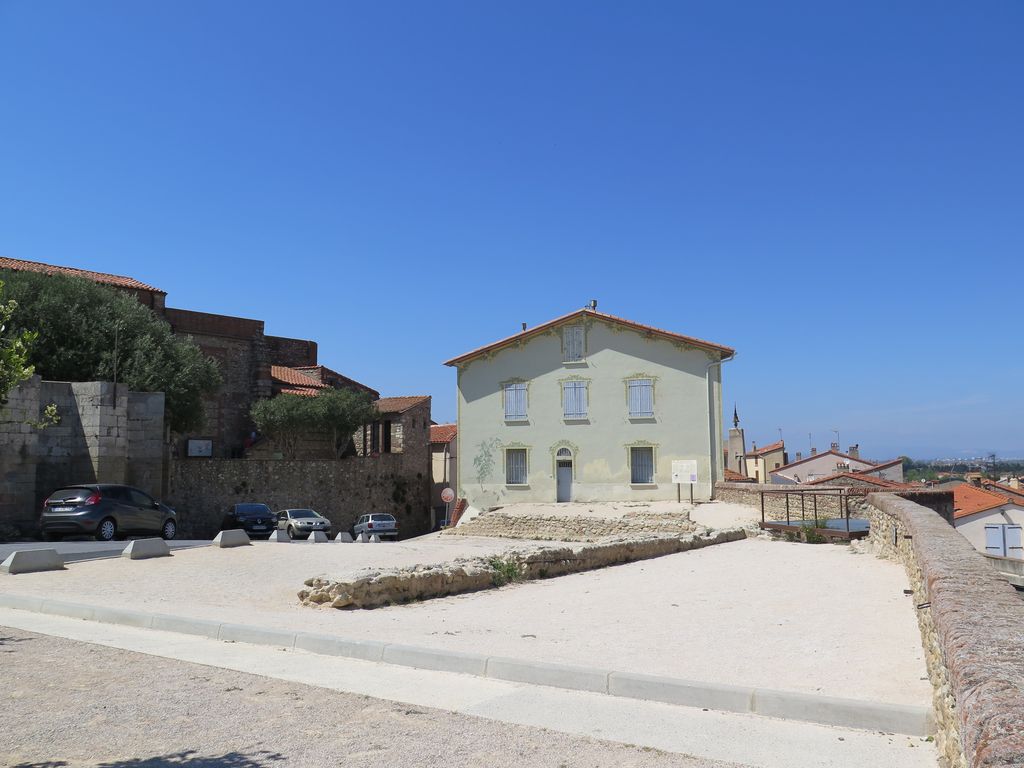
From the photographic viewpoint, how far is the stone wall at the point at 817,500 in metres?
19.7

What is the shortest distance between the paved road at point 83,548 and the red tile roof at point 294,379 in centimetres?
3269

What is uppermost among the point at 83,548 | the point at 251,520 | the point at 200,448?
the point at 200,448

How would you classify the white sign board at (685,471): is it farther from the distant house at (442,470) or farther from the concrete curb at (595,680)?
the concrete curb at (595,680)

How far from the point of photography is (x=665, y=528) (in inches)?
1249

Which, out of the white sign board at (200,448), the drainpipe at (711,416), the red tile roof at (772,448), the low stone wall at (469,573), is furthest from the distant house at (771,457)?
the low stone wall at (469,573)

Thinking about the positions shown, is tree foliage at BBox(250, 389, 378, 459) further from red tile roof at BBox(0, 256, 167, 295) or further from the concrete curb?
the concrete curb

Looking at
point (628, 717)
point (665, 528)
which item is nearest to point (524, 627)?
point (628, 717)

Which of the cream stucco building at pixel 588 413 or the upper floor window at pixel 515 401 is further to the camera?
the upper floor window at pixel 515 401

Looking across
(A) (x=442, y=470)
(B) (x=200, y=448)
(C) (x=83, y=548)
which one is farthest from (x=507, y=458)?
(C) (x=83, y=548)

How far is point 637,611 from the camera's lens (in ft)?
36.6

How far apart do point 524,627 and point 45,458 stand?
18770 mm

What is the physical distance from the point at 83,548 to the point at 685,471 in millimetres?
24031

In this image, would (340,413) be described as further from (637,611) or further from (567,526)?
(637,611)

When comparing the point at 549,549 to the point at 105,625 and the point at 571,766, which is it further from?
the point at 571,766
